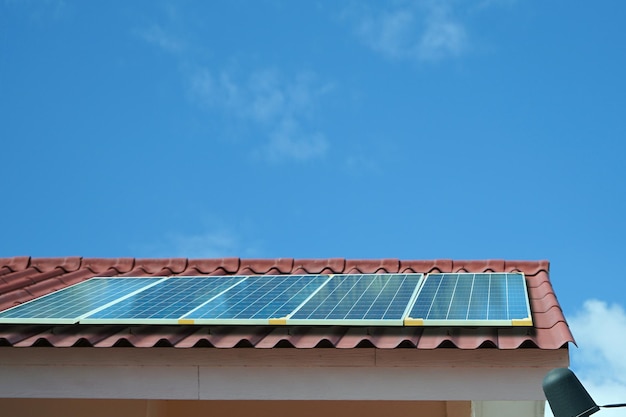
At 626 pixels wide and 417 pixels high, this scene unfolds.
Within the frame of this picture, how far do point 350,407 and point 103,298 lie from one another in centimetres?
298

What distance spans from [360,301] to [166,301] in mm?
2018

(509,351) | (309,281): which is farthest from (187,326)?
(509,351)

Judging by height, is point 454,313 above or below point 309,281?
below

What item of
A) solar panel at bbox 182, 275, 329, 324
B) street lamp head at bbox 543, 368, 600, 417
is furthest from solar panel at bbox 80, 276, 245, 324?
street lamp head at bbox 543, 368, 600, 417

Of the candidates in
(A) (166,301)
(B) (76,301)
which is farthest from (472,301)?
(B) (76,301)

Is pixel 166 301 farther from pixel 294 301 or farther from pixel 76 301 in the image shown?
pixel 294 301

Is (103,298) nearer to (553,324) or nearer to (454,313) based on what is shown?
(454,313)

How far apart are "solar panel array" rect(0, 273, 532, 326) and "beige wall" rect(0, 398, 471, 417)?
115 centimetres

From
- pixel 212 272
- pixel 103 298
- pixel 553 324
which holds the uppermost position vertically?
pixel 212 272

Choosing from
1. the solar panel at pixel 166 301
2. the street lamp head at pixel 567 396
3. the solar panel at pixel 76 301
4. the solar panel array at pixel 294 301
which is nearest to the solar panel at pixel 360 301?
the solar panel array at pixel 294 301

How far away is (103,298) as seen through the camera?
8773 mm

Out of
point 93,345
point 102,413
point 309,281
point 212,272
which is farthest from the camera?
point 212,272

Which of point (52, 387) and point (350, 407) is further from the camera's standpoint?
point (350, 407)

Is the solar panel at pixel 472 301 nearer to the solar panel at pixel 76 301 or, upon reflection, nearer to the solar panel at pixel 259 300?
the solar panel at pixel 259 300
